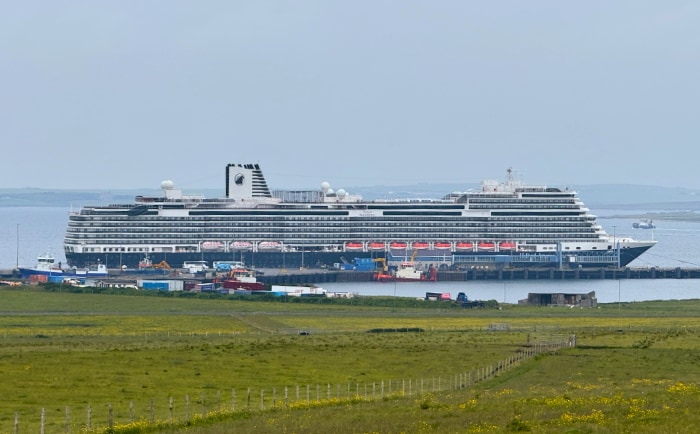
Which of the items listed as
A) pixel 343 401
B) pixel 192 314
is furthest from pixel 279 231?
pixel 343 401

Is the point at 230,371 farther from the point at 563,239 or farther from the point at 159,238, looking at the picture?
the point at 563,239

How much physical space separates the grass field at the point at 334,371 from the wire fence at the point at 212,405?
79 millimetres

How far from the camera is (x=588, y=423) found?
29656mm

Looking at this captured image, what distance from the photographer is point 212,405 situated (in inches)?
1560

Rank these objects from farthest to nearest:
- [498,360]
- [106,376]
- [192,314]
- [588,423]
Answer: [192,314], [498,360], [106,376], [588,423]

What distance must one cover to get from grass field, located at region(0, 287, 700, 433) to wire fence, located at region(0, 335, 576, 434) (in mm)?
79

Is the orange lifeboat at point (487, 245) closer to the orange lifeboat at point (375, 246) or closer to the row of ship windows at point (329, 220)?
the row of ship windows at point (329, 220)

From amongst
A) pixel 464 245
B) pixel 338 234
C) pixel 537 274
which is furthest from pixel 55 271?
pixel 537 274

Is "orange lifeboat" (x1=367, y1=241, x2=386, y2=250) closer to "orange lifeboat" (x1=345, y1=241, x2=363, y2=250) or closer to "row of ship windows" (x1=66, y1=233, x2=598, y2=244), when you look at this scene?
"row of ship windows" (x1=66, y1=233, x2=598, y2=244)

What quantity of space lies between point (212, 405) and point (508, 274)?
416 feet

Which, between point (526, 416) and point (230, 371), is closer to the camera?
point (526, 416)

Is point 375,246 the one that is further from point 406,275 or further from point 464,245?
point 406,275

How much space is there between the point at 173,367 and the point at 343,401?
13183 millimetres

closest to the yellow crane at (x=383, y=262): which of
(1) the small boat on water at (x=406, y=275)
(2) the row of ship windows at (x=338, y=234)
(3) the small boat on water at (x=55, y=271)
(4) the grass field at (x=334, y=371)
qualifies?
(1) the small boat on water at (x=406, y=275)
